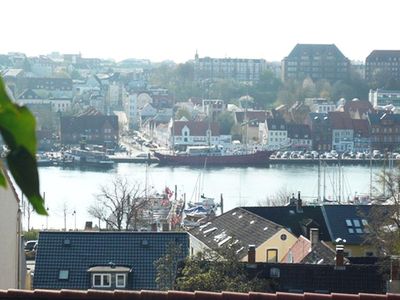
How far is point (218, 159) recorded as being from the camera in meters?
23.3

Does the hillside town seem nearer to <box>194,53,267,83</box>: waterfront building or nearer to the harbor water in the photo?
<box>194,53,267,83</box>: waterfront building

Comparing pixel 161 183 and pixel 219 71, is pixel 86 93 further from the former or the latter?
pixel 161 183

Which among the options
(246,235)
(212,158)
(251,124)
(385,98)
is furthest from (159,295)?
(385,98)

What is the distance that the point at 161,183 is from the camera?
19.2 metres

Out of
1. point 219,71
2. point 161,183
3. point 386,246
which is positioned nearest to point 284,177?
point 161,183

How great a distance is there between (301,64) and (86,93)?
23.8 ft

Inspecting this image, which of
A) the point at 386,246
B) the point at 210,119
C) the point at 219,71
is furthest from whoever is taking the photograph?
the point at 219,71

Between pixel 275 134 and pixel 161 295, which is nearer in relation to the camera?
pixel 161 295

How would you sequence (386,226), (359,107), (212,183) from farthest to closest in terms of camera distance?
(359,107), (212,183), (386,226)

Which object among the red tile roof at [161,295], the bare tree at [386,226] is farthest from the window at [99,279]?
the red tile roof at [161,295]

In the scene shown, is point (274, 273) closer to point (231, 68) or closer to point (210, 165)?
point (210, 165)

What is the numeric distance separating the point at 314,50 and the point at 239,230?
2853cm

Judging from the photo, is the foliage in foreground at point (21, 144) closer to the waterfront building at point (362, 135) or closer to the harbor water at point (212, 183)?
the harbor water at point (212, 183)

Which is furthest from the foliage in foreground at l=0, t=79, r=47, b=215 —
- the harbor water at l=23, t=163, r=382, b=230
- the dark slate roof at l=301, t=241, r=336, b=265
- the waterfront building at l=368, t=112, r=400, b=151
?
the waterfront building at l=368, t=112, r=400, b=151
